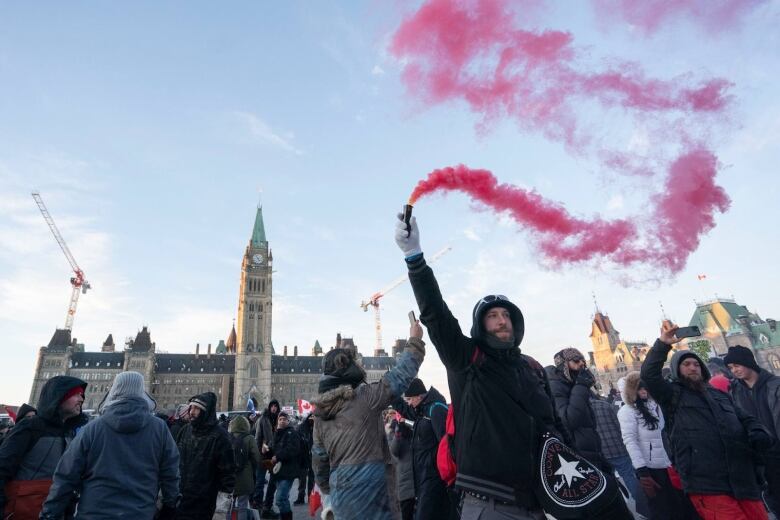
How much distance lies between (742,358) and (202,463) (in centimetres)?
763

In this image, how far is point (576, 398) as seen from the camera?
6199 millimetres

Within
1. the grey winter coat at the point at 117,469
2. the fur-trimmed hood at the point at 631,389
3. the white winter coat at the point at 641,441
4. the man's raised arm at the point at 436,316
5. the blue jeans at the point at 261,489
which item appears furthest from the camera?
the blue jeans at the point at 261,489

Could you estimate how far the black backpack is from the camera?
25.7ft

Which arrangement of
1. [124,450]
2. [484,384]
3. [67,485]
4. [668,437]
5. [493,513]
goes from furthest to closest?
1. [668,437]
2. [124,450]
3. [67,485]
4. [484,384]
5. [493,513]

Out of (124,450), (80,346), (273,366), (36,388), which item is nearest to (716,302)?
(273,366)

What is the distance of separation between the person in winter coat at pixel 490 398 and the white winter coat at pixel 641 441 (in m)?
4.43

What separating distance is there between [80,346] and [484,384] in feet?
469

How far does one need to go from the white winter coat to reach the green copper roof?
132 m

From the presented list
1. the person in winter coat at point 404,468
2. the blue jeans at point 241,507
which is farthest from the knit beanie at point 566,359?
the blue jeans at point 241,507

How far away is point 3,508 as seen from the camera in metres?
4.14

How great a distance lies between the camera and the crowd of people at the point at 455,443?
270cm

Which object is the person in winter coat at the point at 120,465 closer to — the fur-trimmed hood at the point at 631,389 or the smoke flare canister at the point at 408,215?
the smoke flare canister at the point at 408,215

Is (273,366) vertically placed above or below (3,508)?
above

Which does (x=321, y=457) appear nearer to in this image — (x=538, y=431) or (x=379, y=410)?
(x=379, y=410)
